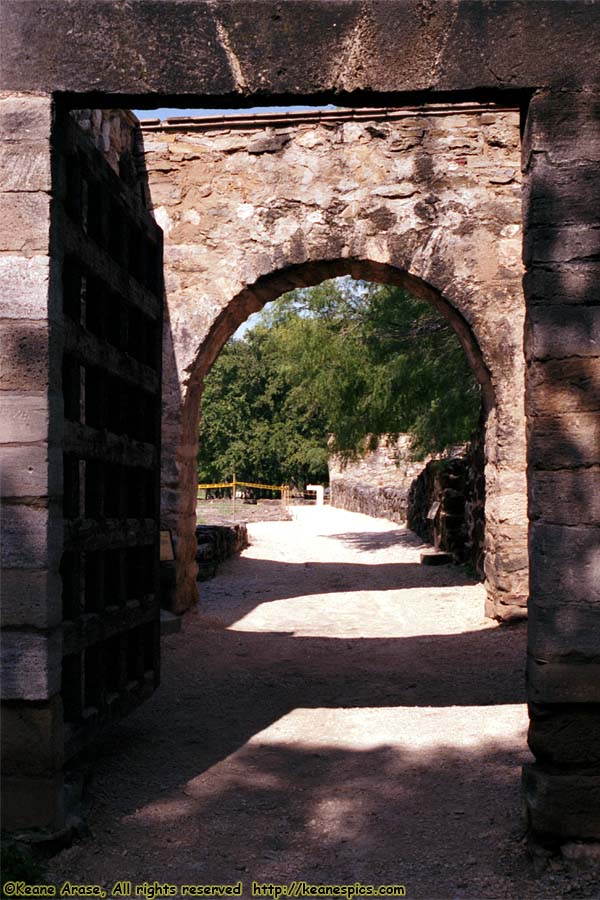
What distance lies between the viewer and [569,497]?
9.29 ft

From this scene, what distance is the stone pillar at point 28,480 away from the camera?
283cm

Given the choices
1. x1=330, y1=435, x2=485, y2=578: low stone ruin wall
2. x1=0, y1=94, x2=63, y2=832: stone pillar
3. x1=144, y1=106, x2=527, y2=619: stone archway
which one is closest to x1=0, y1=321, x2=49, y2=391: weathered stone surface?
x1=0, y1=94, x2=63, y2=832: stone pillar

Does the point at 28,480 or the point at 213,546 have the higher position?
the point at 28,480

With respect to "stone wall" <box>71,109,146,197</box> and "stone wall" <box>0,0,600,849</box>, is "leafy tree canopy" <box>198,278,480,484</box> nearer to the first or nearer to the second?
"stone wall" <box>71,109,146,197</box>

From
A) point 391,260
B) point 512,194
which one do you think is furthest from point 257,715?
point 512,194

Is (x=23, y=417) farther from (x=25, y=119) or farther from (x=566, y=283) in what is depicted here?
(x=566, y=283)

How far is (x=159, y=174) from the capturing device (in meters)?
7.69

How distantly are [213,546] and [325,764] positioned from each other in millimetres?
7085

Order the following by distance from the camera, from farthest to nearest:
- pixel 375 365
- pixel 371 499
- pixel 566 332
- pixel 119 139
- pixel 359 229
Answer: pixel 371 499, pixel 375 365, pixel 359 229, pixel 119 139, pixel 566 332

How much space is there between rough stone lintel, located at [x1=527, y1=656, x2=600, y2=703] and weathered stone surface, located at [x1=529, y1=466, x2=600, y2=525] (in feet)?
1.55

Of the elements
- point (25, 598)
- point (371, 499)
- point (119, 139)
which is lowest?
point (371, 499)

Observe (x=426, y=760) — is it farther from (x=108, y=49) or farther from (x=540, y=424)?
(x=108, y=49)

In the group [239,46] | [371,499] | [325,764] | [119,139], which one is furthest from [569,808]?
[371,499]

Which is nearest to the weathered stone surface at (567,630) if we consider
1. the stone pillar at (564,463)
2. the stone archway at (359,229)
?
the stone pillar at (564,463)
